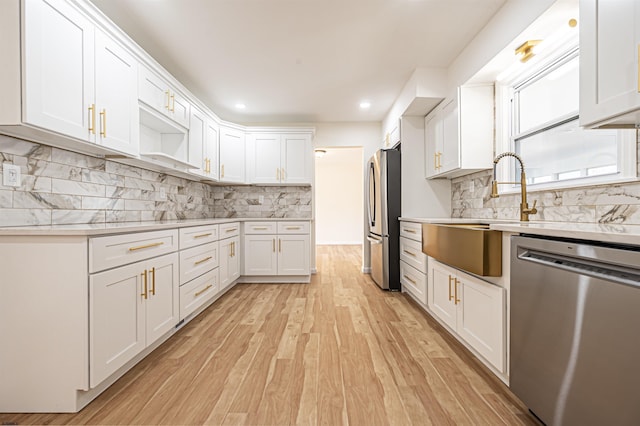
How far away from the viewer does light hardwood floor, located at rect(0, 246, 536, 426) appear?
4.51ft

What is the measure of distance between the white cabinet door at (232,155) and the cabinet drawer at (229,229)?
709mm

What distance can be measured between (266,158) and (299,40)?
2.04 m

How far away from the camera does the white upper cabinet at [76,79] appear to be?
4.66ft

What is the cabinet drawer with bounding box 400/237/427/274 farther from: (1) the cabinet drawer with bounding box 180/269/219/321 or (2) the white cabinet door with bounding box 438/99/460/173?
(1) the cabinet drawer with bounding box 180/269/219/321

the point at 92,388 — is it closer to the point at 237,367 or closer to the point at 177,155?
the point at 237,367

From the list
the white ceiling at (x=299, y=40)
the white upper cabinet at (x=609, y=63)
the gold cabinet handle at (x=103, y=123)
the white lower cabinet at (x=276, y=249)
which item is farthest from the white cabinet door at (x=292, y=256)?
the white upper cabinet at (x=609, y=63)

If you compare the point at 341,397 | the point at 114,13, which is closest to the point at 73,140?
the point at 114,13

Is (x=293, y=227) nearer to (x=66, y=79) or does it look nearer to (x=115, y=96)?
(x=115, y=96)

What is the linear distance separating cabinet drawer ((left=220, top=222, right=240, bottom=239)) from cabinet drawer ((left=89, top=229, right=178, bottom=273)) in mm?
1131

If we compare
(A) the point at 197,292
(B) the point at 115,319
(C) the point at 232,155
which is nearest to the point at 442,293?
(A) the point at 197,292

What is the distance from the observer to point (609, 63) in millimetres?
1188

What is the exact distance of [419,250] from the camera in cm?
289

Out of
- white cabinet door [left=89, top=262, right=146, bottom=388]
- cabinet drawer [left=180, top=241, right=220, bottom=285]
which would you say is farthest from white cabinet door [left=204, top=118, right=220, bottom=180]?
white cabinet door [left=89, top=262, right=146, bottom=388]

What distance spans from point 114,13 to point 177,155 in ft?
4.20
